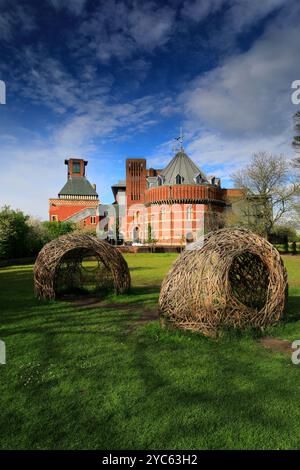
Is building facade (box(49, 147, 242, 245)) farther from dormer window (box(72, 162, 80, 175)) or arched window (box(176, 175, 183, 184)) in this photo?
dormer window (box(72, 162, 80, 175))

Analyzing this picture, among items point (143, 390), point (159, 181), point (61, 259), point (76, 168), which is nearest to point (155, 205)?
point (159, 181)

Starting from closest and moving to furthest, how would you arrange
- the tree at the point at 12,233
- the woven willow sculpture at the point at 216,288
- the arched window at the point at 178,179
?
the woven willow sculpture at the point at 216,288
the tree at the point at 12,233
the arched window at the point at 178,179

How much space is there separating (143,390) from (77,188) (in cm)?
6565

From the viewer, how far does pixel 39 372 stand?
14.1ft

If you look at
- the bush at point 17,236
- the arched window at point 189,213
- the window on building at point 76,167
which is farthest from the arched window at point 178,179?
the window on building at point 76,167

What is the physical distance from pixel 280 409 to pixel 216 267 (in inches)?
108

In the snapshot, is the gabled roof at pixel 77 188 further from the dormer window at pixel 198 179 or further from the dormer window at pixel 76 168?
the dormer window at pixel 198 179

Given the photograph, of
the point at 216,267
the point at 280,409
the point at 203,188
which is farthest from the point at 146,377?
the point at 203,188

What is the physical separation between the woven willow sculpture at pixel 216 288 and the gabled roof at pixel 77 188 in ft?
202

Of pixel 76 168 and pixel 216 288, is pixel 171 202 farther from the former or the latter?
pixel 216 288

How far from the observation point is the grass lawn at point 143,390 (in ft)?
9.52

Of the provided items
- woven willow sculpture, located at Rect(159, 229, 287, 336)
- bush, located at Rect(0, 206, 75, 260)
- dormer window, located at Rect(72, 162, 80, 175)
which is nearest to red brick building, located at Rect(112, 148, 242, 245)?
dormer window, located at Rect(72, 162, 80, 175)

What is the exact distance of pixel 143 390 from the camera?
3.77 m

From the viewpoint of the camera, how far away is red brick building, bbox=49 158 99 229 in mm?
62375
